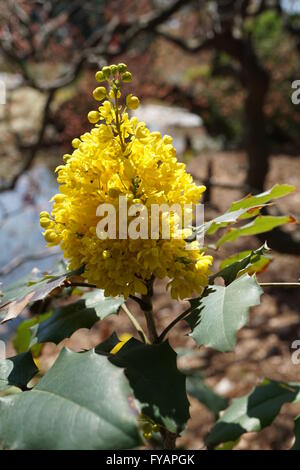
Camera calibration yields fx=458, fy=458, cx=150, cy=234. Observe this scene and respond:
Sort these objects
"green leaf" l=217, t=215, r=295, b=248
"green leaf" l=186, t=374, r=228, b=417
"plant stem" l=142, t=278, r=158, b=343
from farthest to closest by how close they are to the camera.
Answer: "green leaf" l=186, t=374, r=228, b=417 < "green leaf" l=217, t=215, r=295, b=248 < "plant stem" l=142, t=278, r=158, b=343

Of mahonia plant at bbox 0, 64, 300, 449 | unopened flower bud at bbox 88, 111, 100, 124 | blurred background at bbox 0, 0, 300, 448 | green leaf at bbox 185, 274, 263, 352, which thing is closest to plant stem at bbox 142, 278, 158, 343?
mahonia plant at bbox 0, 64, 300, 449

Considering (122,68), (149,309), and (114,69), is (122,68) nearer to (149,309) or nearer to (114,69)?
(114,69)

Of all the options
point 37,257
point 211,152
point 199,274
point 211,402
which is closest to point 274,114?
point 211,152

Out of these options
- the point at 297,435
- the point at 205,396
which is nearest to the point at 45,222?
the point at 297,435

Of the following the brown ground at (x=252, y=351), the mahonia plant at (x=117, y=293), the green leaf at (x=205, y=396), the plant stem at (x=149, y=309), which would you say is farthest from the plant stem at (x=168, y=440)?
the brown ground at (x=252, y=351)

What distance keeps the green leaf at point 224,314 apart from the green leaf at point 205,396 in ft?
3.10

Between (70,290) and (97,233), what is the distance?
43 centimetres

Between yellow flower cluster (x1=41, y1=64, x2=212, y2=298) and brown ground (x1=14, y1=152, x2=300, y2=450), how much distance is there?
161cm

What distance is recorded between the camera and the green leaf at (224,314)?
0.74m

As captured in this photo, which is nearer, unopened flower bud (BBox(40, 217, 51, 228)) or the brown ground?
unopened flower bud (BBox(40, 217, 51, 228))

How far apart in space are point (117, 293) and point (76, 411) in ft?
0.82

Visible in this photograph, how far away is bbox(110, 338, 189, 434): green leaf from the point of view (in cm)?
74

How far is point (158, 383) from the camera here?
775mm

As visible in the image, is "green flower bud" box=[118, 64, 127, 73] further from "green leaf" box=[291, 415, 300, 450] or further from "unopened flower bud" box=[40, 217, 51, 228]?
"green leaf" box=[291, 415, 300, 450]
